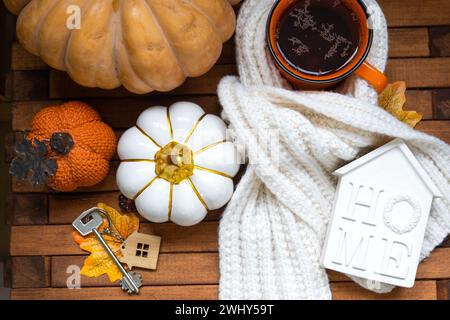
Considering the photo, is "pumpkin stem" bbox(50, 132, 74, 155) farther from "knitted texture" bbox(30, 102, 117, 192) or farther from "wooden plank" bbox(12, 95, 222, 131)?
"wooden plank" bbox(12, 95, 222, 131)

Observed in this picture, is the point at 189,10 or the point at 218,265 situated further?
the point at 218,265

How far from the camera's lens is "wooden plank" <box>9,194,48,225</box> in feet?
3.00

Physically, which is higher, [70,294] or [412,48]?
[412,48]

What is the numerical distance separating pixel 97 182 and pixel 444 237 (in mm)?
612

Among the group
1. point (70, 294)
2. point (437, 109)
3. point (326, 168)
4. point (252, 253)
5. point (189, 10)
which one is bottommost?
point (70, 294)

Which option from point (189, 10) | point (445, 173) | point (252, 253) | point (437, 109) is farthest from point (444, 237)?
point (189, 10)

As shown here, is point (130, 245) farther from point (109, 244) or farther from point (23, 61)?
point (23, 61)

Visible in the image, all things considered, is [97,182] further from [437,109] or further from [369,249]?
[437,109]

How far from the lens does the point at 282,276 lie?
0.88m

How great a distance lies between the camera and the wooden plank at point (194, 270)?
89cm

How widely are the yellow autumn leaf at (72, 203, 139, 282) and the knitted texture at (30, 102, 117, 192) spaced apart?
0.09 meters

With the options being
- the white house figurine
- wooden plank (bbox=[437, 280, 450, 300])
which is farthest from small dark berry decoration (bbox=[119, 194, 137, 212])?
wooden plank (bbox=[437, 280, 450, 300])

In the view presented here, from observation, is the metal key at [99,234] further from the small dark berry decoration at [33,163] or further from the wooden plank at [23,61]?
the wooden plank at [23,61]

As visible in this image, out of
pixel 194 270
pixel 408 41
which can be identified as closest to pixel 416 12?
pixel 408 41
